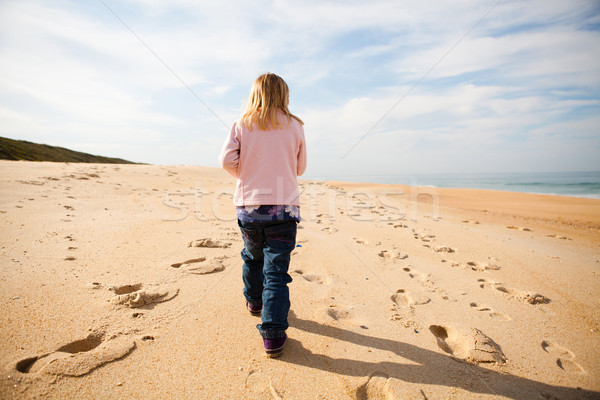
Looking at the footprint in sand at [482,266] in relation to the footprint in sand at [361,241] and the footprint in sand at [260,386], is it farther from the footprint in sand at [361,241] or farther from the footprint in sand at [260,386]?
the footprint in sand at [260,386]

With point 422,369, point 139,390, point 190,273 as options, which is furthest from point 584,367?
point 190,273

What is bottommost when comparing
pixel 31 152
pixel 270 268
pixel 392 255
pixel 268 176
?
pixel 392 255

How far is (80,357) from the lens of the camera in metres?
1.55

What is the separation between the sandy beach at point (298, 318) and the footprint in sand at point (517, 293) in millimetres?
17

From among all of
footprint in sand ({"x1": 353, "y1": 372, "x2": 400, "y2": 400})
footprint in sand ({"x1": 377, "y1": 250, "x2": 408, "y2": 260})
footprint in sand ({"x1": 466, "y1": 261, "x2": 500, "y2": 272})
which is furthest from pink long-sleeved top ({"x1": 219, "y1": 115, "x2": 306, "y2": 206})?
footprint in sand ({"x1": 466, "y1": 261, "x2": 500, "y2": 272})

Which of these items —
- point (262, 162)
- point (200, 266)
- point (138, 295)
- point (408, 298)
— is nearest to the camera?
point (262, 162)

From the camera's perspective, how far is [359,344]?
1.92 m

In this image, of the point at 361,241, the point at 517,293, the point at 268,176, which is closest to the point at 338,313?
the point at 268,176

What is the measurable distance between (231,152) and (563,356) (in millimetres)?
2700

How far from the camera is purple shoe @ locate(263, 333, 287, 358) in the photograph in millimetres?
1748

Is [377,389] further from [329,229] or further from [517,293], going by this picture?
[329,229]

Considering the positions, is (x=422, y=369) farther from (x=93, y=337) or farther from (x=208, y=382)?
(x=93, y=337)

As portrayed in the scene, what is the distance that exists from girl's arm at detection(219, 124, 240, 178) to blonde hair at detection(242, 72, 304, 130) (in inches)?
5.1

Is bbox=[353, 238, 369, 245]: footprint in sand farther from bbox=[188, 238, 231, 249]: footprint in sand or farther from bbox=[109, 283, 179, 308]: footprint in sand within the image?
bbox=[109, 283, 179, 308]: footprint in sand
